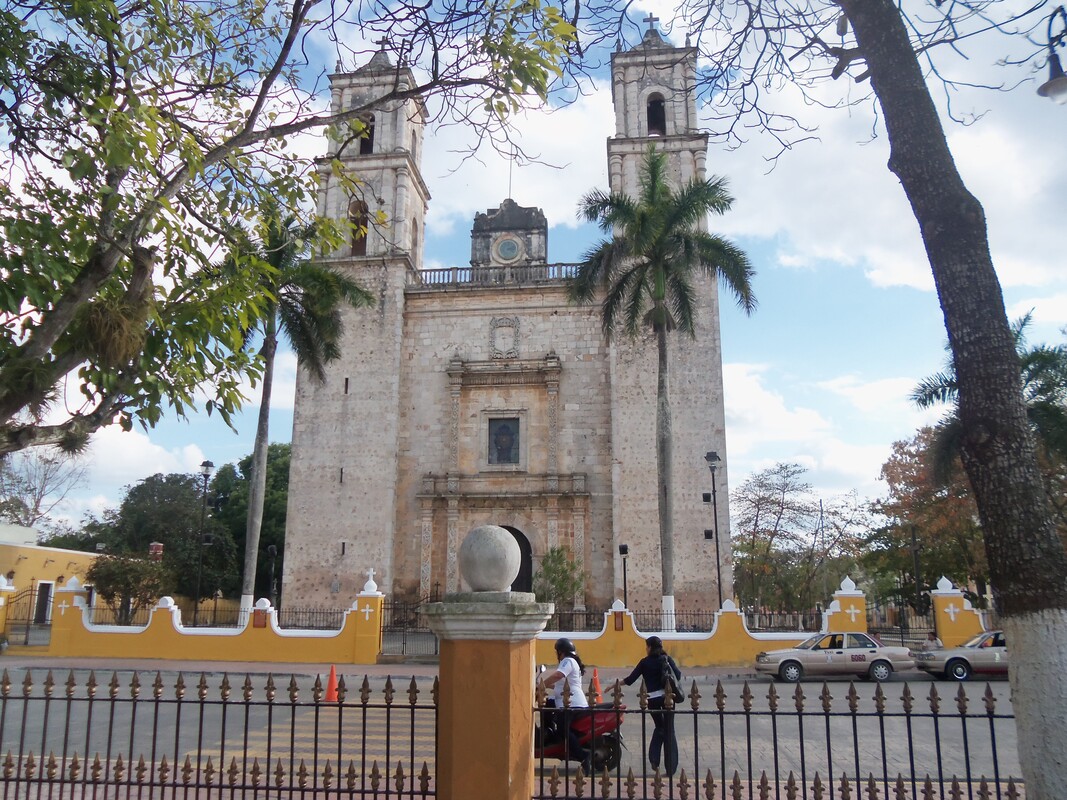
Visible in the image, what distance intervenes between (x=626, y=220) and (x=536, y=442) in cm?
806

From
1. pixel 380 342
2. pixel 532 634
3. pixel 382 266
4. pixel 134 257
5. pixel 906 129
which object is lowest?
pixel 532 634

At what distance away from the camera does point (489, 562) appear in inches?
161

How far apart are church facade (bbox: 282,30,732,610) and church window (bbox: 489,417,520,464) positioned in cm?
4

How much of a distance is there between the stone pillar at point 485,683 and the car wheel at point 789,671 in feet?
35.6

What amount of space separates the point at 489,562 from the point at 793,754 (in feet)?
16.2

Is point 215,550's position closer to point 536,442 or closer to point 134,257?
point 536,442

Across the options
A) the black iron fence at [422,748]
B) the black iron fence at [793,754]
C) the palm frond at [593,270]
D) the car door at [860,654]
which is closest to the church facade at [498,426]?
the palm frond at [593,270]

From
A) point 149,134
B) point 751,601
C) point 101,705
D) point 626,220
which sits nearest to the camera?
point 149,134

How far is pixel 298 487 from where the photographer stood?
23781mm

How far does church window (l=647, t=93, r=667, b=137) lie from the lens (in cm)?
2617

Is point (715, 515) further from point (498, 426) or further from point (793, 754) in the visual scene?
point (793, 754)

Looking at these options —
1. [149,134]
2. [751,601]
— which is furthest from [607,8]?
[751,601]

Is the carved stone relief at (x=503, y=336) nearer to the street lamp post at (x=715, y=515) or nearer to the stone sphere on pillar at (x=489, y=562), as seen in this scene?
the street lamp post at (x=715, y=515)

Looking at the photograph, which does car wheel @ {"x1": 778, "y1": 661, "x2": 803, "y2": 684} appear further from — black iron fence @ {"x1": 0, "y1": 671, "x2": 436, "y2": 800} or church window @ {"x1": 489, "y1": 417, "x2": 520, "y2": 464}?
church window @ {"x1": 489, "y1": 417, "x2": 520, "y2": 464}
